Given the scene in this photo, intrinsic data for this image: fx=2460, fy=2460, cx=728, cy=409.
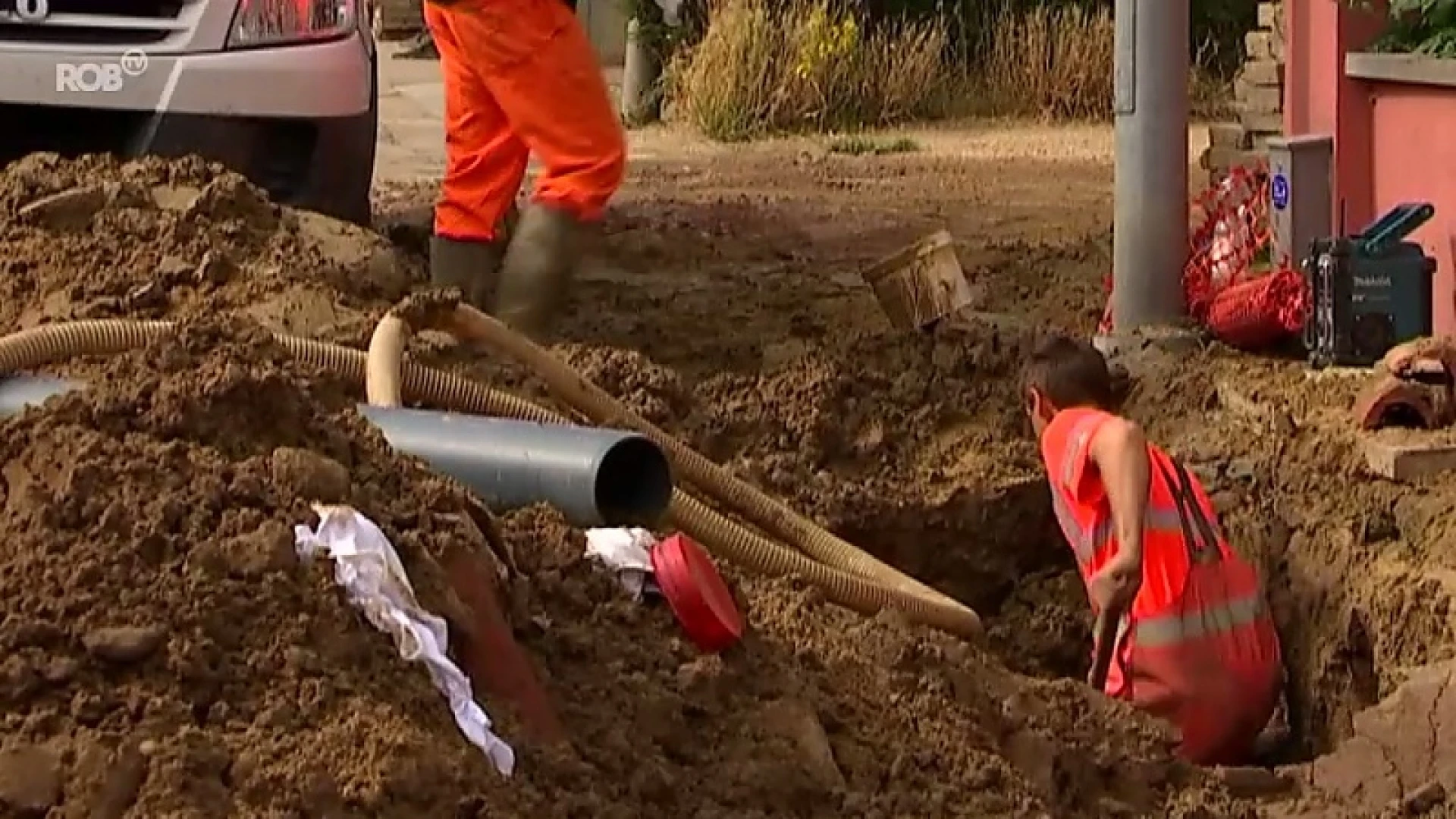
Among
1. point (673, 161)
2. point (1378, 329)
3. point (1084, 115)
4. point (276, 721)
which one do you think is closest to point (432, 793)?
point (276, 721)

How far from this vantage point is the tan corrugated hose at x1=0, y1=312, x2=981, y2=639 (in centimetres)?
453

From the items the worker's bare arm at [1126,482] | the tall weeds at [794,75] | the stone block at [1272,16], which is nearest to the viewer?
the worker's bare arm at [1126,482]

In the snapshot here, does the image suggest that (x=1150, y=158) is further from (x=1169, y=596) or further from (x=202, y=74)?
(x=202, y=74)

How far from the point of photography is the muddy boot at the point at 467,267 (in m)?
6.77

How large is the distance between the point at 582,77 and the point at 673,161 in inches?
246

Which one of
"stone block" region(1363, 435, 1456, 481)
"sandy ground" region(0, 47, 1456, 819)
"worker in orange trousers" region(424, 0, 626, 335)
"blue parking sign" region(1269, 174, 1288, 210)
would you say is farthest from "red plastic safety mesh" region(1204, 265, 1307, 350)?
"worker in orange trousers" region(424, 0, 626, 335)

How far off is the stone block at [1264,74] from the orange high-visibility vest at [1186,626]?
3.03 m

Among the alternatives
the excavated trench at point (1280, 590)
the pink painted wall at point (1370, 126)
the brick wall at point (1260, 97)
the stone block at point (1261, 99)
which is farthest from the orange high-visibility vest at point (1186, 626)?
the stone block at point (1261, 99)

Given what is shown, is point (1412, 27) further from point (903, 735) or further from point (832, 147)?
point (832, 147)

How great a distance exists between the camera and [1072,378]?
5.80 meters

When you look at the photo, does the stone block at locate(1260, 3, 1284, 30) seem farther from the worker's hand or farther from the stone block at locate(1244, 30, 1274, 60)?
the worker's hand

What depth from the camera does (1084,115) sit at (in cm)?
1445

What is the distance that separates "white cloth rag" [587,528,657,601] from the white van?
2737 mm

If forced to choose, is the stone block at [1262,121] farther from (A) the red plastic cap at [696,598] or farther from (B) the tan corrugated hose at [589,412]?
(A) the red plastic cap at [696,598]
